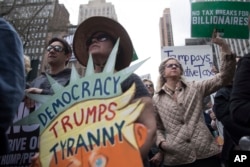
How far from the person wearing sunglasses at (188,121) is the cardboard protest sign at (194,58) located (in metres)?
2.01

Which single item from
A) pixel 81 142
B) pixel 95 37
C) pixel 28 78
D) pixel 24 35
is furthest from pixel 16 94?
pixel 24 35

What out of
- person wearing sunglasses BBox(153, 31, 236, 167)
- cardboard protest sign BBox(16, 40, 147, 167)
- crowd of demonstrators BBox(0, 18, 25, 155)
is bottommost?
person wearing sunglasses BBox(153, 31, 236, 167)

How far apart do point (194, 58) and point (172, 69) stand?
6.86 ft

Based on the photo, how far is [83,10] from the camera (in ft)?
44.9

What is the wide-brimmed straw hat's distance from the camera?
1.97 metres

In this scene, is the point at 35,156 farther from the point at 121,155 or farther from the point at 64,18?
the point at 64,18

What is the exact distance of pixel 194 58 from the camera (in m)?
4.97

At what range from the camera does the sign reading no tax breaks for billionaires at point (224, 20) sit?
11.5ft

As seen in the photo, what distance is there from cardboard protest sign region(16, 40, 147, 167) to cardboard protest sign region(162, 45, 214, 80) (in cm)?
328

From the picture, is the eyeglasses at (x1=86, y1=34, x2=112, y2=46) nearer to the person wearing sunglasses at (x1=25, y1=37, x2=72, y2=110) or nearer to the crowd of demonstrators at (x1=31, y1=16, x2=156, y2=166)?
the crowd of demonstrators at (x1=31, y1=16, x2=156, y2=166)

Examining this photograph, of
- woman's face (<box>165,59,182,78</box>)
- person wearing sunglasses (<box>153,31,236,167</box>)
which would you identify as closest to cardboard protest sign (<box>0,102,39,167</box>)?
person wearing sunglasses (<box>153,31,236,167</box>)

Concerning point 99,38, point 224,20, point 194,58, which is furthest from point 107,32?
point 194,58

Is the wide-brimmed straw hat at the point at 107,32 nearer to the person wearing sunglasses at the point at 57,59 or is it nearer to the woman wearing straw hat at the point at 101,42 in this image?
the woman wearing straw hat at the point at 101,42

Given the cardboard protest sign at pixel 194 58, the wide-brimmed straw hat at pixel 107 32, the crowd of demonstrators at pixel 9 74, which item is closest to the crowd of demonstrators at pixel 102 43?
the wide-brimmed straw hat at pixel 107 32
